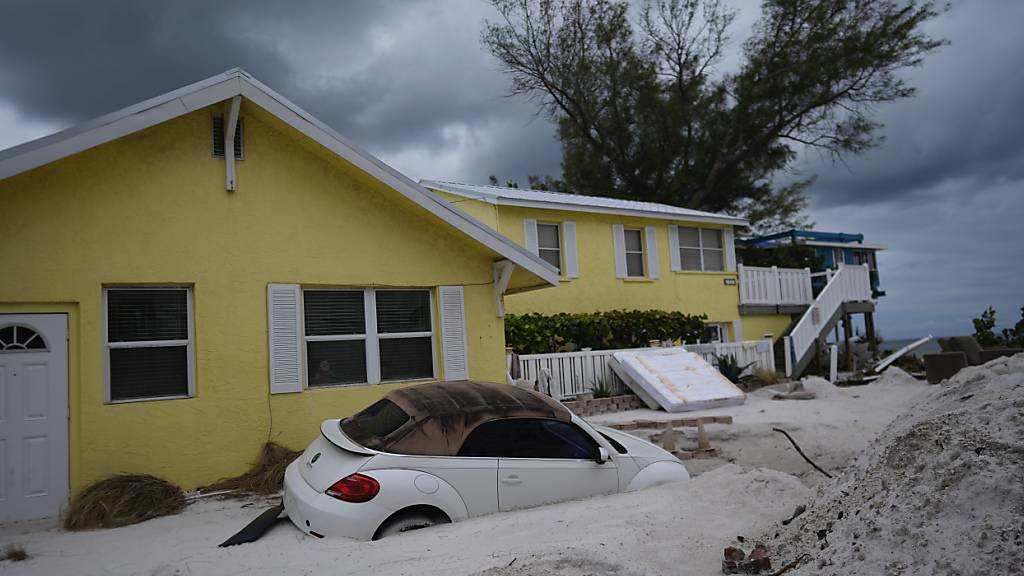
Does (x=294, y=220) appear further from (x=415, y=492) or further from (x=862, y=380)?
(x=862, y=380)

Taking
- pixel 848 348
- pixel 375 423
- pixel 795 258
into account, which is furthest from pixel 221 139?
pixel 795 258

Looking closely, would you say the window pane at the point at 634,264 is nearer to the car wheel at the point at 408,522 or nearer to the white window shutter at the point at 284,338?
Result: the white window shutter at the point at 284,338

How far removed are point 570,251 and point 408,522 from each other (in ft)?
46.8

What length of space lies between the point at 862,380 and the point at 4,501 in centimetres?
1966

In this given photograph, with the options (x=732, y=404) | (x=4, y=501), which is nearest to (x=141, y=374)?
(x=4, y=501)

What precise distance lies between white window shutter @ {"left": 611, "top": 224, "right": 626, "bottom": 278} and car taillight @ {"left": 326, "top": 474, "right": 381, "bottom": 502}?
15.6 m

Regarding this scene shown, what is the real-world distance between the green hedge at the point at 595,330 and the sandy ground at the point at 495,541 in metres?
7.91

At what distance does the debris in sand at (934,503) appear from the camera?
3535mm

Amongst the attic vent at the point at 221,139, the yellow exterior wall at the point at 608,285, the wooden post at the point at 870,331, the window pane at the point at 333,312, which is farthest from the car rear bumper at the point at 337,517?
the wooden post at the point at 870,331

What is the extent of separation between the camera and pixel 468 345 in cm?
1103

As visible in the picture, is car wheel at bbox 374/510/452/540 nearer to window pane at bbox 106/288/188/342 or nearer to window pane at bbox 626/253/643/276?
window pane at bbox 106/288/188/342

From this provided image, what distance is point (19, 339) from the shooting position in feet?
26.3

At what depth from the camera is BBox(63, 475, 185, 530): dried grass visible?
7.62m

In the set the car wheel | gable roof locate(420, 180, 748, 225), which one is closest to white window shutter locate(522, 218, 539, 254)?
gable roof locate(420, 180, 748, 225)
